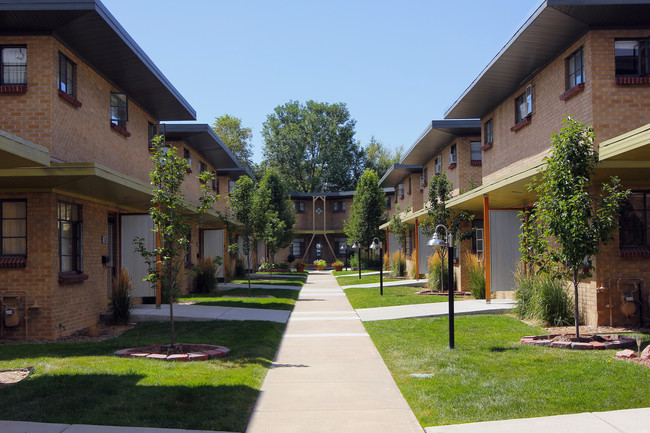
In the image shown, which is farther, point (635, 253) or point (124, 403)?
point (635, 253)

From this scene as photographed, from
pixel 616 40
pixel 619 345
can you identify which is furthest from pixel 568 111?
pixel 619 345

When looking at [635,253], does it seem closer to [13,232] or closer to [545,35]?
[545,35]

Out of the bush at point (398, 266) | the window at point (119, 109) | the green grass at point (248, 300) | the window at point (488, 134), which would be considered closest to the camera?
the window at point (119, 109)

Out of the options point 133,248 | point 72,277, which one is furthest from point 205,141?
point 72,277

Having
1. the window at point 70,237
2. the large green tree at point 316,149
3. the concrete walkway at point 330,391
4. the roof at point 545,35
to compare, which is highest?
the large green tree at point 316,149

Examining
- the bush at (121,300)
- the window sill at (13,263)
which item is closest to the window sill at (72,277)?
the window sill at (13,263)

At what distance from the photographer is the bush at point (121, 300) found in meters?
14.0

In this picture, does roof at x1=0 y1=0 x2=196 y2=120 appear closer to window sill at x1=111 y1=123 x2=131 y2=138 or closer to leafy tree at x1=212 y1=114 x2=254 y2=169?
window sill at x1=111 y1=123 x2=131 y2=138

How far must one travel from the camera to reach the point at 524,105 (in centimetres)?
1727

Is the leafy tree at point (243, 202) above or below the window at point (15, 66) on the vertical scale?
below

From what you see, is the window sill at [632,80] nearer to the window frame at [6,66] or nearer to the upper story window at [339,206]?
the window frame at [6,66]

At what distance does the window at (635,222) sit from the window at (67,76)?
11591 millimetres

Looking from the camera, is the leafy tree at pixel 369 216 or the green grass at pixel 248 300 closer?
the green grass at pixel 248 300

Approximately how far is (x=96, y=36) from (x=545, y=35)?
947cm
